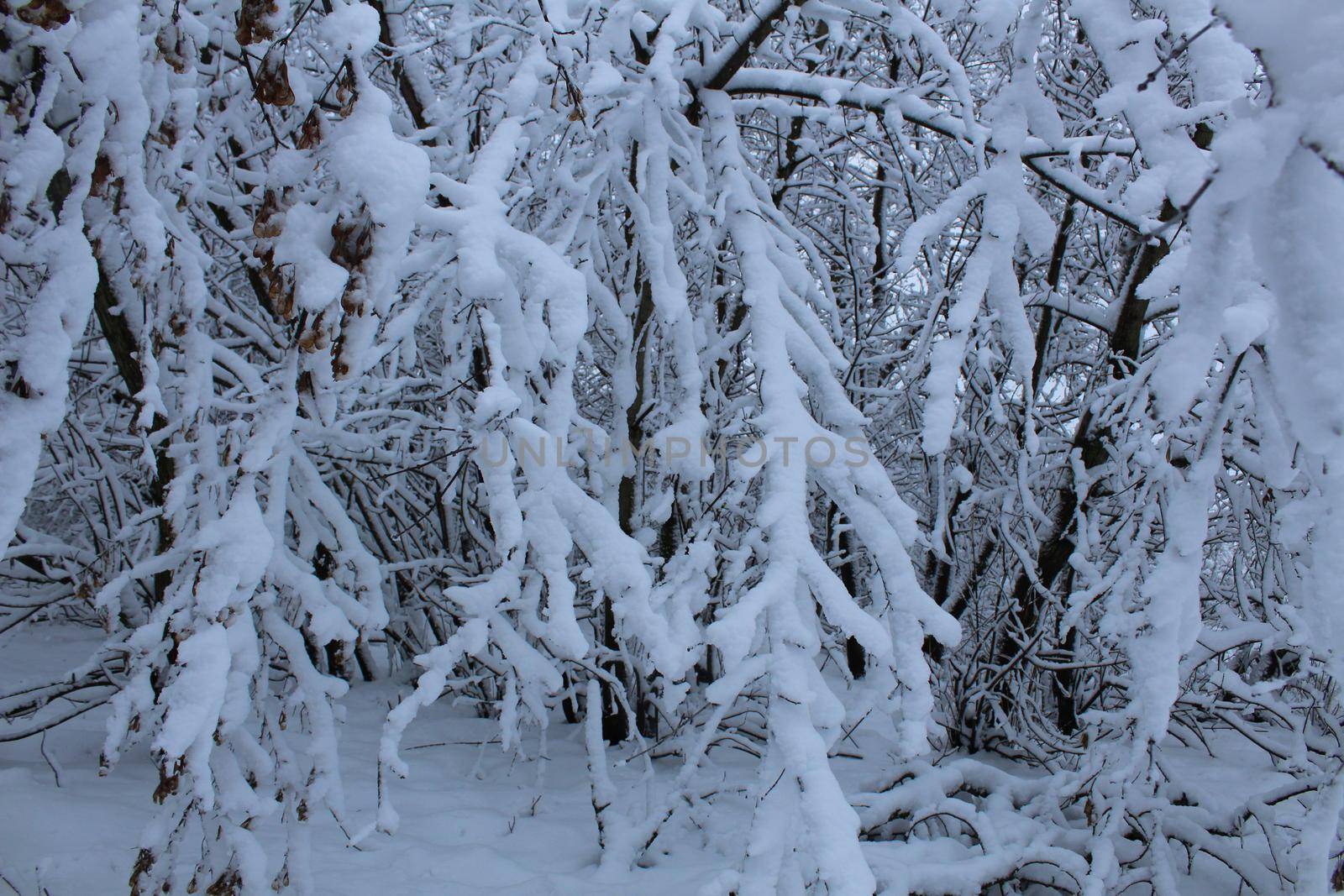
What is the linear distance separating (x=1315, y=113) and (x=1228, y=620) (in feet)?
13.0

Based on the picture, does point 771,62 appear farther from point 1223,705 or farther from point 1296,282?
point 1296,282

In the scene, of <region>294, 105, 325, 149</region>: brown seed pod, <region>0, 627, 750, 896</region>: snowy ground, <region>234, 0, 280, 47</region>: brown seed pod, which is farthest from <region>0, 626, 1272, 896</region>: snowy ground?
<region>234, 0, 280, 47</region>: brown seed pod

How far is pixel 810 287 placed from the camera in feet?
7.60

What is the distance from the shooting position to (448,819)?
3350 millimetres

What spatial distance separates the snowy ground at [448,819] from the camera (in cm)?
279

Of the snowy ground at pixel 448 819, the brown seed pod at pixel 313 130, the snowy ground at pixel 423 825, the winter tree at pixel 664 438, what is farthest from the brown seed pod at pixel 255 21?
the snowy ground at pixel 423 825

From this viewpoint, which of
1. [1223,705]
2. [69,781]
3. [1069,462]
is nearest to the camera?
[69,781]

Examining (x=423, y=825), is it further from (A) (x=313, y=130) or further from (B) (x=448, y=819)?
(A) (x=313, y=130)

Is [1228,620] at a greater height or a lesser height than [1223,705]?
greater

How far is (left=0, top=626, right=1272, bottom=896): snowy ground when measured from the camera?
2.79 m

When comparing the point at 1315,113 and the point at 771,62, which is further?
the point at 771,62

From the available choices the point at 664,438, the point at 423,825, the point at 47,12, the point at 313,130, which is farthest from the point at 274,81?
the point at 423,825

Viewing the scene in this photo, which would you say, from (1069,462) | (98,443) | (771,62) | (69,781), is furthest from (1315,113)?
(771,62)

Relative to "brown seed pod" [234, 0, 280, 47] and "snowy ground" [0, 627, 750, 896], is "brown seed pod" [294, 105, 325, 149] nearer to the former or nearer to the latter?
"brown seed pod" [234, 0, 280, 47]
